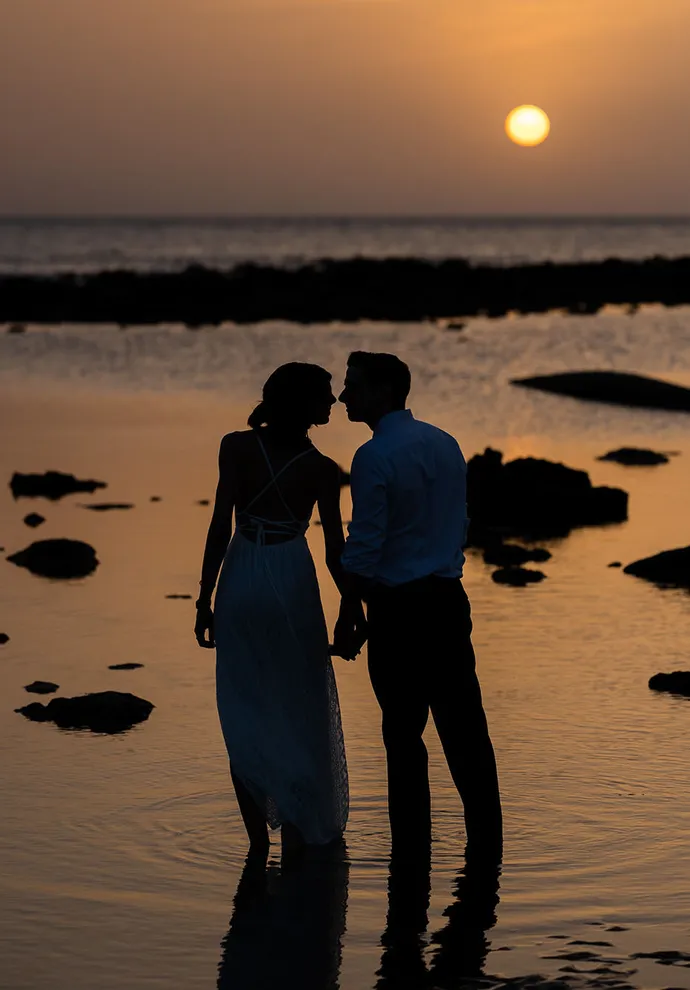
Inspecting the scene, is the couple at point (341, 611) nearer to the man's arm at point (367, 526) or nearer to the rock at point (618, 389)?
the man's arm at point (367, 526)

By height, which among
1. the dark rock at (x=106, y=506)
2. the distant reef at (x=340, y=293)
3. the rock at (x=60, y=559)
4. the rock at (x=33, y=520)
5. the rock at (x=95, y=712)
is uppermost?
the distant reef at (x=340, y=293)

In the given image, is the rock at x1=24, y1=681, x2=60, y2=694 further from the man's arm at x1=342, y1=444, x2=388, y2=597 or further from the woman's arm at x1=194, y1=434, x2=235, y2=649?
the man's arm at x1=342, y1=444, x2=388, y2=597

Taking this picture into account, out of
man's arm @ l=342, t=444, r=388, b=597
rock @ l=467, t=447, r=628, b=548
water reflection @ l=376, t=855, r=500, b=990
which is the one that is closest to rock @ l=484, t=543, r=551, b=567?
Result: rock @ l=467, t=447, r=628, b=548

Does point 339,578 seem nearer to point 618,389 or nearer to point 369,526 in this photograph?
point 369,526

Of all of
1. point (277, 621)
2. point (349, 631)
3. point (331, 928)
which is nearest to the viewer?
point (331, 928)

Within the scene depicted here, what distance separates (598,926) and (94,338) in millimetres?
40436

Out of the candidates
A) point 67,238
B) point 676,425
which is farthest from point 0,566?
point 67,238

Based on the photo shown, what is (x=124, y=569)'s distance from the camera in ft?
45.2

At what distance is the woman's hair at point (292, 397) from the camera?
7211 mm

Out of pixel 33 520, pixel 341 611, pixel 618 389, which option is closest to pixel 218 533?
pixel 341 611

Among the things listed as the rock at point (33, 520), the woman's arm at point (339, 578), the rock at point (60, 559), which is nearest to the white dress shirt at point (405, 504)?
the woman's arm at point (339, 578)

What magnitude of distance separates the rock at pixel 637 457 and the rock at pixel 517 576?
658 cm

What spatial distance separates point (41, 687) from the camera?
1019 cm

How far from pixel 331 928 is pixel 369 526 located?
1555mm
